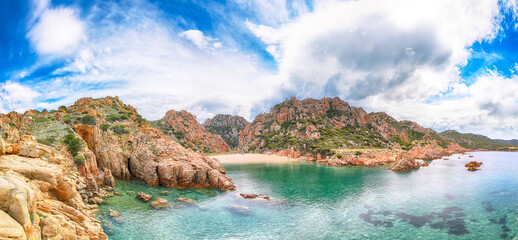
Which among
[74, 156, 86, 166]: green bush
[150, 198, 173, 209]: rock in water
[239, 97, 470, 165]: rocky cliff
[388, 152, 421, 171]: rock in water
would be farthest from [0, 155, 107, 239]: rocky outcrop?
[239, 97, 470, 165]: rocky cliff

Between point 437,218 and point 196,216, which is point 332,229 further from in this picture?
point 196,216

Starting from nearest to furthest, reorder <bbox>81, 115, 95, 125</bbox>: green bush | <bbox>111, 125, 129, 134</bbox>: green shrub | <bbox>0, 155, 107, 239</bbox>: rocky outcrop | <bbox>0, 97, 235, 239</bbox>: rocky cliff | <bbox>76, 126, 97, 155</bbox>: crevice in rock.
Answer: <bbox>0, 155, 107, 239</bbox>: rocky outcrop < <bbox>0, 97, 235, 239</bbox>: rocky cliff < <bbox>76, 126, 97, 155</bbox>: crevice in rock < <bbox>81, 115, 95, 125</bbox>: green bush < <bbox>111, 125, 129, 134</bbox>: green shrub

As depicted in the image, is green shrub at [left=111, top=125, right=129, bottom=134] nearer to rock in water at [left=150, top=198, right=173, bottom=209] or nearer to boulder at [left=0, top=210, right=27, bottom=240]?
rock in water at [left=150, top=198, right=173, bottom=209]

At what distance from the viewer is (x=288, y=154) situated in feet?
426

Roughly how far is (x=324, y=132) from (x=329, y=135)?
4316 millimetres

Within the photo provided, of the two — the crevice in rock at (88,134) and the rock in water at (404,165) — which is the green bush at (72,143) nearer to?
the crevice in rock at (88,134)

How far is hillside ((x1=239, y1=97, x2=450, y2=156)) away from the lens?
132 meters

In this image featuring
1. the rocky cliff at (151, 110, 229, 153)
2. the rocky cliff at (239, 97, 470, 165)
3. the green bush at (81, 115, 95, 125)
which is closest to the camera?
the green bush at (81, 115, 95, 125)

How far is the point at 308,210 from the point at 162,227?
19.8 meters

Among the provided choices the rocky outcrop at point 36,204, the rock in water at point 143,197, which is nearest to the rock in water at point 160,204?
the rock in water at point 143,197

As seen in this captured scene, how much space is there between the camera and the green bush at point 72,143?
111ft

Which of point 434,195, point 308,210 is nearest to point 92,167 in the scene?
point 308,210

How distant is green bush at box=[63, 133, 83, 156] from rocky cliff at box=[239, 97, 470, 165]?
88558mm

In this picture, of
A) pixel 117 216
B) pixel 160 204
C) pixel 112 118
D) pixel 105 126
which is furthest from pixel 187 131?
pixel 117 216
